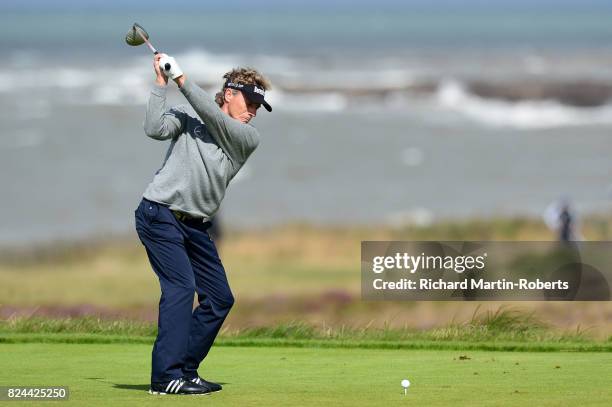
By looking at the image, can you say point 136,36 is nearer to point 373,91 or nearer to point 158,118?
point 158,118

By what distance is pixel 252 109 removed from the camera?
8711 mm

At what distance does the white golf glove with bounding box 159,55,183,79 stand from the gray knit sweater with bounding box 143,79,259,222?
3.3 inches

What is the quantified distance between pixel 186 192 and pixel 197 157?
7.6 inches

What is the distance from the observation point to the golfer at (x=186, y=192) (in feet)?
27.6

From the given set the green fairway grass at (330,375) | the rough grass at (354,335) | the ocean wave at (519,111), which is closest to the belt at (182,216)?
the green fairway grass at (330,375)

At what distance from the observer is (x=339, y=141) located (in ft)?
194

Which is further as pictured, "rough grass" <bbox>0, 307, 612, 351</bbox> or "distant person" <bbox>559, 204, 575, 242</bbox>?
"distant person" <bbox>559, 204, 575, 242</bbox>

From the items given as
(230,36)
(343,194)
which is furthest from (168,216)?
(230,36)

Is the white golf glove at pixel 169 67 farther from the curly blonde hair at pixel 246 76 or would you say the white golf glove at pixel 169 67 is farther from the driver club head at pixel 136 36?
the driver club head at pixel 136 36

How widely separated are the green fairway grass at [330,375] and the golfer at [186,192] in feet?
0.79

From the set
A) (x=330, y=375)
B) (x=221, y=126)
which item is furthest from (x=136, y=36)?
(x=330, y=375)

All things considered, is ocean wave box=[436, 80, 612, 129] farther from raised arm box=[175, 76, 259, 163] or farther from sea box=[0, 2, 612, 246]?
raised arm box=[175, 76, 259, 163]

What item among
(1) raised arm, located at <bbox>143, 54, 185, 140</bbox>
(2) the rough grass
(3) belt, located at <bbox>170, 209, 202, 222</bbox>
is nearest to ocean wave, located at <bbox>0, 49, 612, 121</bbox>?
(2) the rough grass

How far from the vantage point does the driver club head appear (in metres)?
8.90
